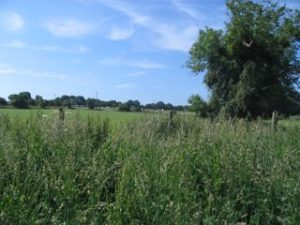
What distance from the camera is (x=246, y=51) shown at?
30.5 meters

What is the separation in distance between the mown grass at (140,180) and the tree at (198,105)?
22817 mm

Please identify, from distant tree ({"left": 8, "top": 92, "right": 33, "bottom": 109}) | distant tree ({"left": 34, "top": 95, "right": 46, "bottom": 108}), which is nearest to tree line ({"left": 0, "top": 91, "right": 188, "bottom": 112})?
distant tree ({"left": 8, "top": 92, "right": 33, "bottom": 109})

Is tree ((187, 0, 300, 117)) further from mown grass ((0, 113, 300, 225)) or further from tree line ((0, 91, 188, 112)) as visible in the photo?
mown grass ((0, 113, 300, 225))

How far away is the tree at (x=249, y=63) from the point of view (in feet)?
97.2

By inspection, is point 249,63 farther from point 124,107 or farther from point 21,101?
point 21,101

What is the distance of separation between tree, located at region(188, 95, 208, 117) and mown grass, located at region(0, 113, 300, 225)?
22817 millimetres

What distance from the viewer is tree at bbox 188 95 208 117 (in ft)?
105

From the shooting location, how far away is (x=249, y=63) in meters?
29.5

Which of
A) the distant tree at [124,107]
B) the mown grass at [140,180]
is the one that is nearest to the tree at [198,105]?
the distant tree at [124,107]

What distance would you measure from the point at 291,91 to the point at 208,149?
24.8 metres

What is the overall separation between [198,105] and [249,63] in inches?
189

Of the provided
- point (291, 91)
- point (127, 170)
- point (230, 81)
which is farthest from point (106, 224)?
point (291, 91)

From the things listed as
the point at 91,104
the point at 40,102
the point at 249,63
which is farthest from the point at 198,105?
the point at 40,102

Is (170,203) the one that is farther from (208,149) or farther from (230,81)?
(230,81)
